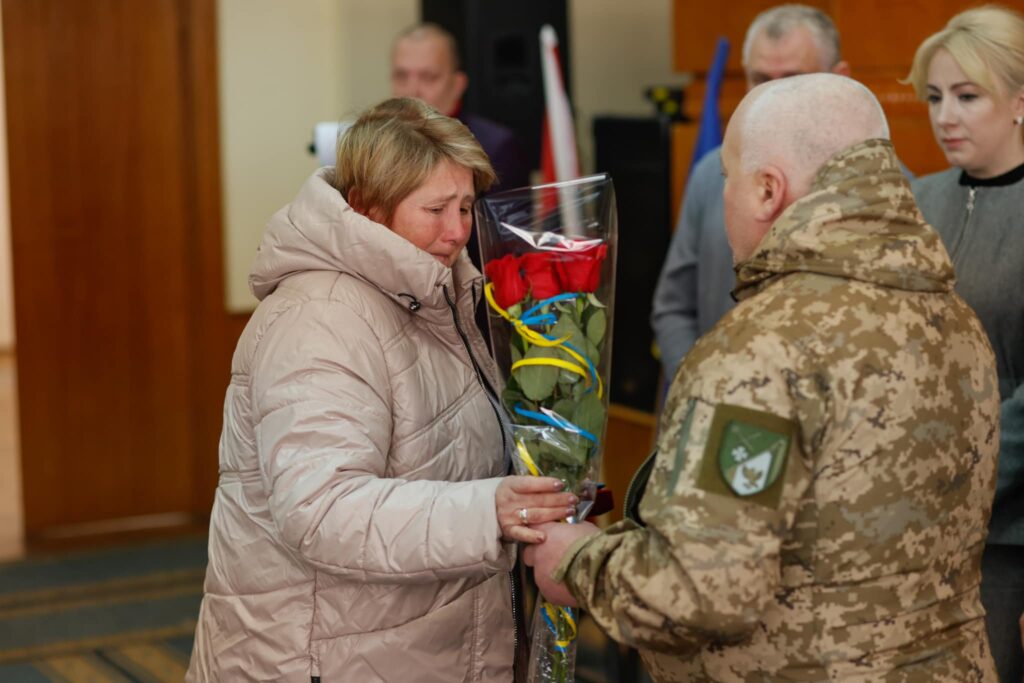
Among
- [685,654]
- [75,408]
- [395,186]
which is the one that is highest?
[395,186]

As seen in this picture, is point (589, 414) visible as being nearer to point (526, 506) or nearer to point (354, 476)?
point (526, 506)

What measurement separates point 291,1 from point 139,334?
4.92 ft

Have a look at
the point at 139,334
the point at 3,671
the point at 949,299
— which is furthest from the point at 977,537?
the point at 139,334

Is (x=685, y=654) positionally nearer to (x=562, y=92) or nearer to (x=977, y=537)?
(x=977, y=537)

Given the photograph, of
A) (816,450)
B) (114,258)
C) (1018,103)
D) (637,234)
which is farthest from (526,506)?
(114,258)

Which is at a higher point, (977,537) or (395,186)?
(395,186)

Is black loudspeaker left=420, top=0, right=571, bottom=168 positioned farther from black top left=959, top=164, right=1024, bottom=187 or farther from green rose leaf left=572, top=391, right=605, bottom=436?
green rose leaf left=572, top=391, right=605, bottom=436

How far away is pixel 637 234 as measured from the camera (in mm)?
4895

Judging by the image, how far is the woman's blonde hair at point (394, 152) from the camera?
6.07 ft

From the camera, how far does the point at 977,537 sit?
1.59 meters

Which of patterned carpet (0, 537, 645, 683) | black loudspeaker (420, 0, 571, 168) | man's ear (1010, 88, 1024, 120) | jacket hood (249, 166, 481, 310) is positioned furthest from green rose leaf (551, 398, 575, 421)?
black loudspeaker (420, 0, 571, 168)

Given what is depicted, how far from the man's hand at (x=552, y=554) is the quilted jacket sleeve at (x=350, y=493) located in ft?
0.17

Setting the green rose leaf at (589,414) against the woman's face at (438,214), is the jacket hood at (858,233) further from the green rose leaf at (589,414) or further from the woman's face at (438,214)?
the woman's face at (438,214)

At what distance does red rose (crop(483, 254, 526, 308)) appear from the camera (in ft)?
5.84
